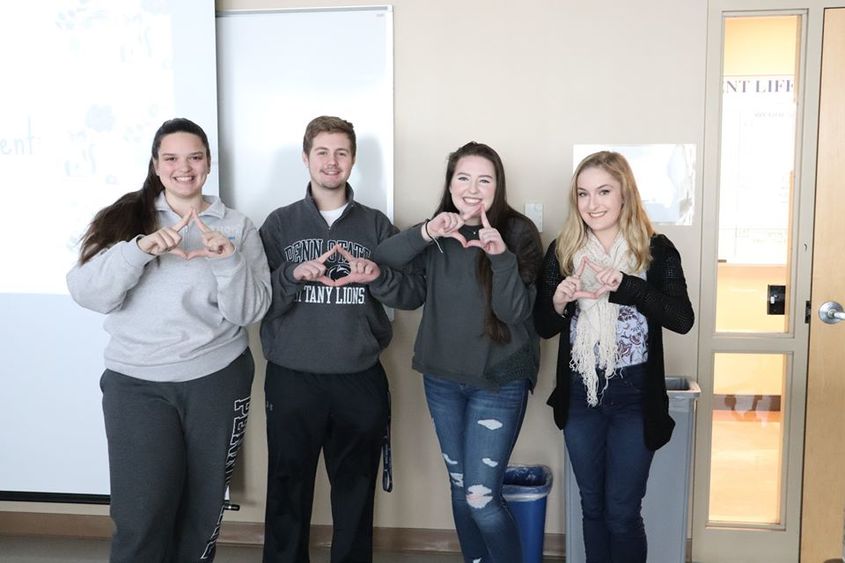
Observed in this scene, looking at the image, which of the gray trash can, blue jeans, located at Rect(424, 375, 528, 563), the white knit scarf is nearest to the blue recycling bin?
the gray trash can

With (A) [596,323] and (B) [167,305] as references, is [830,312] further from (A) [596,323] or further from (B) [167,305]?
(B) [167,305]

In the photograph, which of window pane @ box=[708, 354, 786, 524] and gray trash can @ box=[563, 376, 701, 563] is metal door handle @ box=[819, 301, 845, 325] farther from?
gray trash can @ box=[563, 376, 701, 563]

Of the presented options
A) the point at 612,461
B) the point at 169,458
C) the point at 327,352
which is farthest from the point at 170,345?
the point at 612,461

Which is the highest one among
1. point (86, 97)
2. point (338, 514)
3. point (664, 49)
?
point (664, 49)

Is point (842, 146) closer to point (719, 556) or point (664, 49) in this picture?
point (664, 49)

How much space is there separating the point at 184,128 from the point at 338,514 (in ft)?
4.27

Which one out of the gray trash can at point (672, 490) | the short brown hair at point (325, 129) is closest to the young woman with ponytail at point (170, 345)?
the short brown hair at point (325, 129)

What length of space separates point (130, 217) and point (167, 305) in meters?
0.27

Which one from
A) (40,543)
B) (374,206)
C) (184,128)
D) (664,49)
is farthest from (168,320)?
(664,49)

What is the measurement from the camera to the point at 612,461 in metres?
2.06

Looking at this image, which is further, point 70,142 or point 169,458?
point 70,142

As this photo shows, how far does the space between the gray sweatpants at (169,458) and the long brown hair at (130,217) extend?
0.37 meters

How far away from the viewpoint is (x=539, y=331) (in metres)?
2.14

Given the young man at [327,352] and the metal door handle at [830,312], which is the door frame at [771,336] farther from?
the young man at [327,352]
